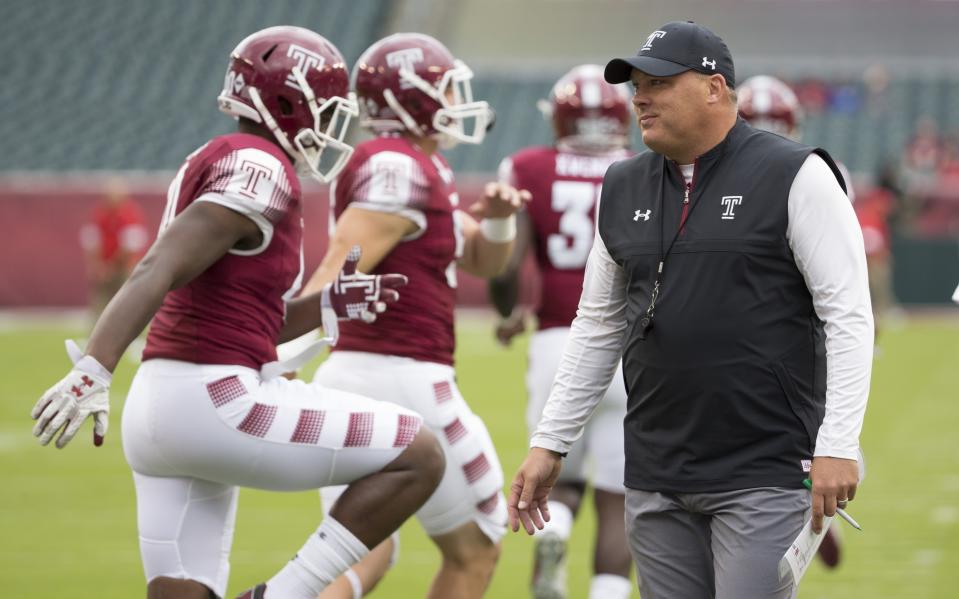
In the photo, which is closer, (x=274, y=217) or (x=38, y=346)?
(x=274, y=217)

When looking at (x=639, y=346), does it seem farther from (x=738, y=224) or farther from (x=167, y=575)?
(x=167, y=575)

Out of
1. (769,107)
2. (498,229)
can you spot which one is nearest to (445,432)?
(498,229)

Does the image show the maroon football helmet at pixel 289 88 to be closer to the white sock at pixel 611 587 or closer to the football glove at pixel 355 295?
the football glove at pixel 355 295

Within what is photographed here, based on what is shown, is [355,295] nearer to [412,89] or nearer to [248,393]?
[248,393]

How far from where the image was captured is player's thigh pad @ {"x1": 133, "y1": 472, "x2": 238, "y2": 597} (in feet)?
12.9

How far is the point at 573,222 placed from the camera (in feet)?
18.7

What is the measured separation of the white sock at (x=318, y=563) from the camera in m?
3.87

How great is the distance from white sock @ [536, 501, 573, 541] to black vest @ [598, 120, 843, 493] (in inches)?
71.0

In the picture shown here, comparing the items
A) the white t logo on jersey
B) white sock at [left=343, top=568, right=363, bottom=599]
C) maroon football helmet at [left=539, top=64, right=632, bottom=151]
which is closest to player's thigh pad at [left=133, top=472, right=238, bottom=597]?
white sock at [left=343, top=568, right=363, bottom=599]

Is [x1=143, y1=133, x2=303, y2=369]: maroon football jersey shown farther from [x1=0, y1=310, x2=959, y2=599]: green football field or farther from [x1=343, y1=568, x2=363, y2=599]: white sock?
[x1=0, y1=310, x2=959, y2=599]: green football field

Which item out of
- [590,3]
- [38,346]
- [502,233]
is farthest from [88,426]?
[590,3]

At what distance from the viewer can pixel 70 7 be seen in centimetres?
2722

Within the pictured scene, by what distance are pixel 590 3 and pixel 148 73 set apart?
942 cm

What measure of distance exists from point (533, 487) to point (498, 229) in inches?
62.4
